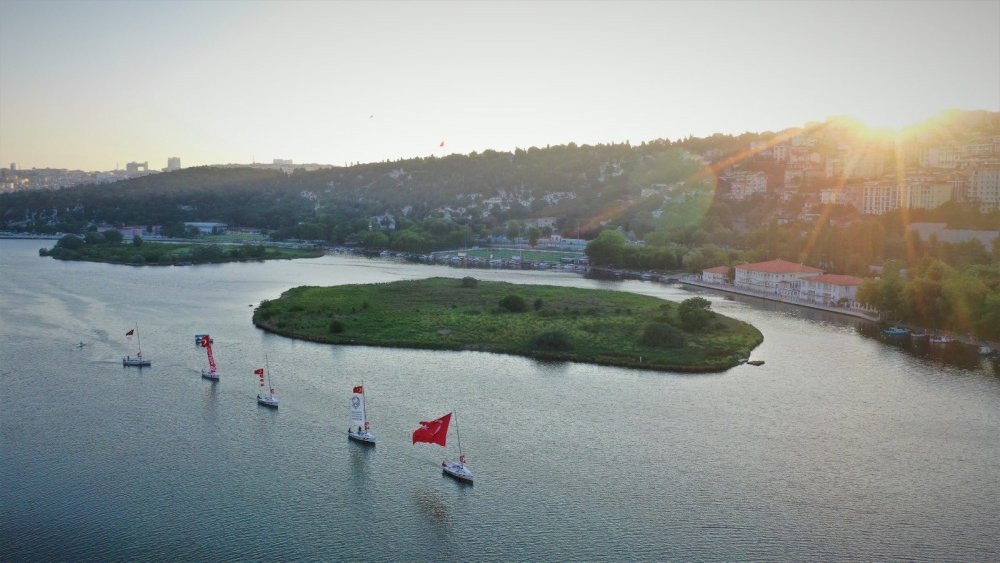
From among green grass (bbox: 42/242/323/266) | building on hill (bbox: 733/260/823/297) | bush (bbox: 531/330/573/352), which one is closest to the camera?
bush (bbox: 531/330/573/352)

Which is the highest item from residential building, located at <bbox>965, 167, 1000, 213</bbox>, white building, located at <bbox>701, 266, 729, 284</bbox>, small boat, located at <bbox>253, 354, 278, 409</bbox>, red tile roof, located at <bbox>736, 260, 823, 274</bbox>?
residential building, located at <bbox>965, 167, 1000, 213</bbox>

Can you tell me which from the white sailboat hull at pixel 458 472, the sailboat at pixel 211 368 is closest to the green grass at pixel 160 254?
the sailboat at pixel 211 368

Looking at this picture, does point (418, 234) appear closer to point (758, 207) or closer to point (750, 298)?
point (758, 207)

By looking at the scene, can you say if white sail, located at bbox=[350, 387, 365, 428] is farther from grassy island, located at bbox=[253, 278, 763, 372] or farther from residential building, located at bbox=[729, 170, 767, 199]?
residential building, located at bbox=[729, 170, 767, 199]

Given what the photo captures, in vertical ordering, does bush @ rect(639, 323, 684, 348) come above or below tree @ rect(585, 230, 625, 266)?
below

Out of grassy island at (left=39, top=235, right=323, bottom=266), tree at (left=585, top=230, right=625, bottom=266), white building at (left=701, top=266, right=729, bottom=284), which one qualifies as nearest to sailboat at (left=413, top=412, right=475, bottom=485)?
white building at (left=701, top=266, right=729, bottom=284)

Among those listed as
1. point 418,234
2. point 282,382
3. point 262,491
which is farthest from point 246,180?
point 262,491

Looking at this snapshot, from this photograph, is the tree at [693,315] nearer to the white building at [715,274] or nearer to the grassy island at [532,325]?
the grassy island at [532,325]
